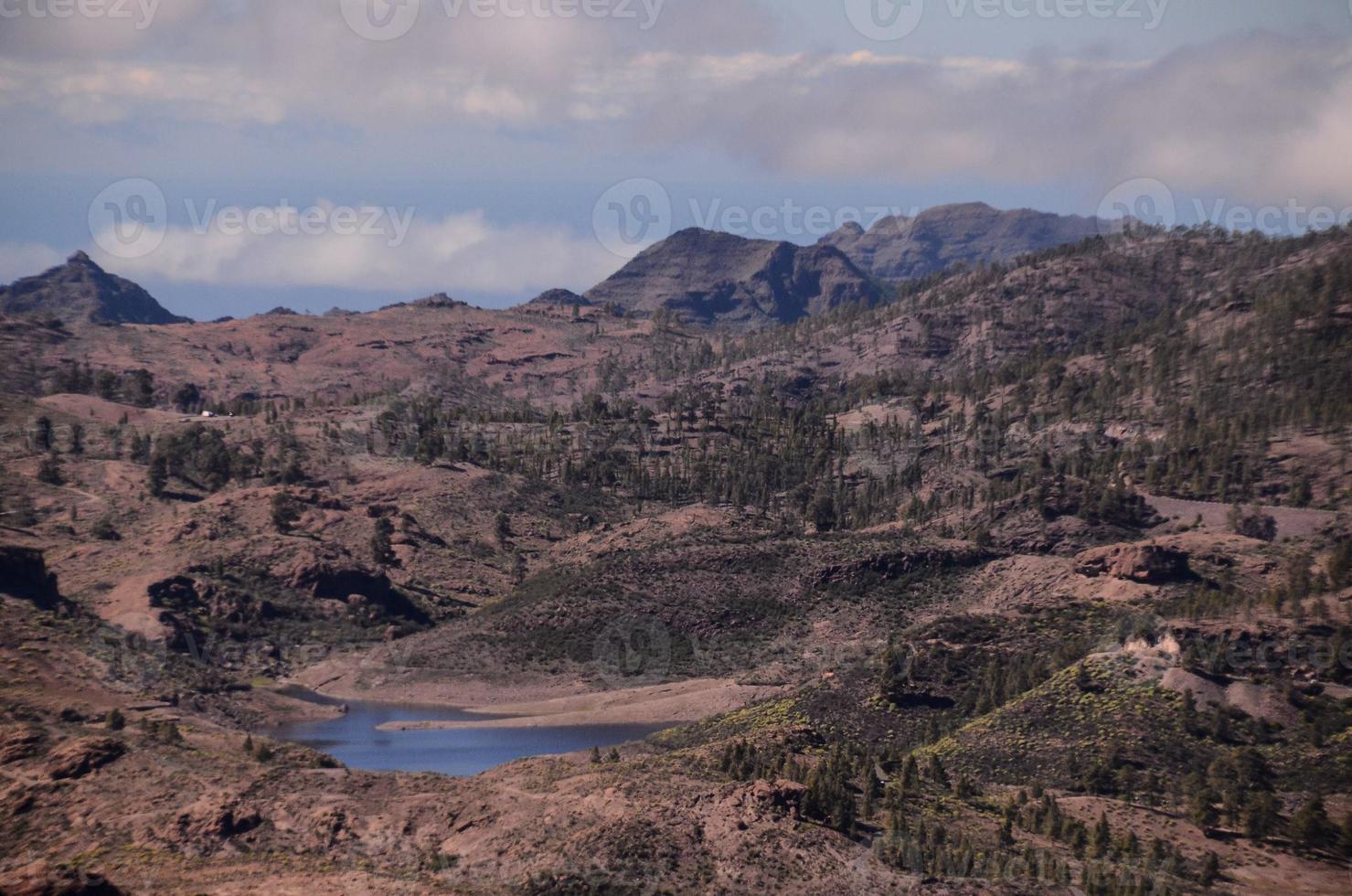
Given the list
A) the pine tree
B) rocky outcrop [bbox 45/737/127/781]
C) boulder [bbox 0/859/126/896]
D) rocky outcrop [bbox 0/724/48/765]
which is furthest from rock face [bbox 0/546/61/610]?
the pine tree

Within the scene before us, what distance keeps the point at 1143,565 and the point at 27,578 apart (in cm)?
11968

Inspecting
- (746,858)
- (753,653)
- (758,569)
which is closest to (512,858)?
(746,858)

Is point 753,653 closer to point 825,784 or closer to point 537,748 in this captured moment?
point 537,748

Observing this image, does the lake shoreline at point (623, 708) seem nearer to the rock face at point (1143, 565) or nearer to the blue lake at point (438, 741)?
the blue lake at point (438, 741)

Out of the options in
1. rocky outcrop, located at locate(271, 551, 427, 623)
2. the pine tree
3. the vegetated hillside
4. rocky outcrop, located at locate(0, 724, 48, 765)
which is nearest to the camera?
the vegetated hillside

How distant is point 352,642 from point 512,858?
340 ft

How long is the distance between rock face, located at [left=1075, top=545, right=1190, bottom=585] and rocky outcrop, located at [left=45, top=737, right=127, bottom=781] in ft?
357

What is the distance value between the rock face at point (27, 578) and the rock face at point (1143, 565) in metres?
114

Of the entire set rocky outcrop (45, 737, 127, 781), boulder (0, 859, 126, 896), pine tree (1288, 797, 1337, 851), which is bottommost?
pine tree (1288, 797, 1337, 851)

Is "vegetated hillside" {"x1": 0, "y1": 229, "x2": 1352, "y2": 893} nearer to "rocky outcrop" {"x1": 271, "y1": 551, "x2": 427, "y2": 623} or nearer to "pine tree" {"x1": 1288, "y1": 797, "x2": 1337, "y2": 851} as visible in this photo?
"pine tree" {"x1": 1288, "y1": 797, "x2": 1337, "y2": 851}

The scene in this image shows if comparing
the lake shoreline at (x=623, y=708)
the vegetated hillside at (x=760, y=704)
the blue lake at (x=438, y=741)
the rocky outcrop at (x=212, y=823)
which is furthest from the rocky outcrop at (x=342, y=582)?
the rocky outcrop at (x=212, y=823)

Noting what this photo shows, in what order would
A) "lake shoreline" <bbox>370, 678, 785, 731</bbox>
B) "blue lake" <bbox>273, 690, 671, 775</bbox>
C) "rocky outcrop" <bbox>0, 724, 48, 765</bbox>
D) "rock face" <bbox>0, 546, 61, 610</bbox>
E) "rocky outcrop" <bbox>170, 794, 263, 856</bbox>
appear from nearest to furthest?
"rocky outcrop" <bbox>170, 794, 263, 856</bbox> < "rocky outcrop" <bbox>0, 724, 48, 765</bbox> < "blue lake" <bbox>273, 690, 671, 775</bbox> < "rock face" <bbox>0, 546, 61, 610</bbox> < "lake shoreline" <bbox>370, 678, 785, 731</bbox>

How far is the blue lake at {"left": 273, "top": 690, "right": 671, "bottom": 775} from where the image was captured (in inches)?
5359

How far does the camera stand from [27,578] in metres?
151
